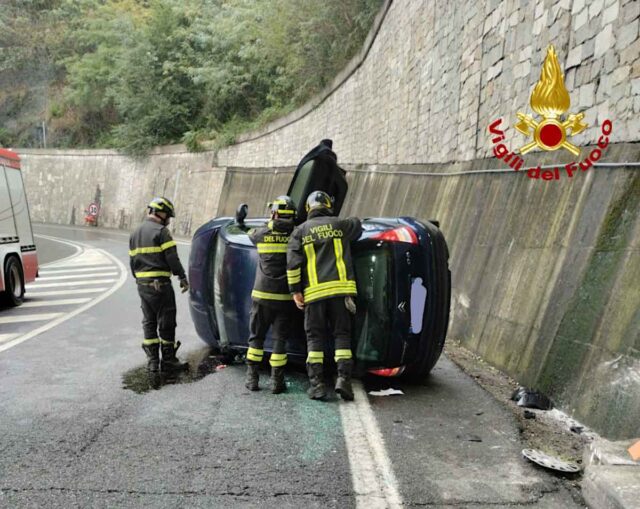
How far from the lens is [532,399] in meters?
5.44


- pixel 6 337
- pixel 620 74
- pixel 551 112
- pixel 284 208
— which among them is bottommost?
Result: pixel 6 337

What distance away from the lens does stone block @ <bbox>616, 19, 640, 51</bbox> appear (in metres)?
6.05

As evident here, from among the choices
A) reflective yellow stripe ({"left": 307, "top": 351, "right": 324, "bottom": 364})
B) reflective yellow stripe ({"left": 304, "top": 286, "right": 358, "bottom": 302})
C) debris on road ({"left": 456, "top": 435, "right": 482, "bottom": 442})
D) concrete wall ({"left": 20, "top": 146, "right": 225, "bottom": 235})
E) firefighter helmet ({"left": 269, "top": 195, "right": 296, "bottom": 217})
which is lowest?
concrete wall ({"left": 20, "top": 146, "right": 225, "bottom": 235})

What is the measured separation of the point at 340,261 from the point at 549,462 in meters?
2.33

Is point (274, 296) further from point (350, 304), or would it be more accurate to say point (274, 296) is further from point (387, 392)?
point (387, 392)

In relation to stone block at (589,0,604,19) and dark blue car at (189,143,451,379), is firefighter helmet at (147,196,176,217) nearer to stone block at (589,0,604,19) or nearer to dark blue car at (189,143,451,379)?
dark blue car at (189,143,451,379)

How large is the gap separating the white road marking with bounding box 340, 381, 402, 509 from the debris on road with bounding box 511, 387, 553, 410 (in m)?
1.29

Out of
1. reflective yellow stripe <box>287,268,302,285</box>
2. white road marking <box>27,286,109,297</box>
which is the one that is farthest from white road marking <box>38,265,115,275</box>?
reflective yellow stripe <box>287,268,302,285</box>

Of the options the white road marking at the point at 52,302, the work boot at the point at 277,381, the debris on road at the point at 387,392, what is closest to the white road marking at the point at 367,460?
the debris on road at the point at 387,392

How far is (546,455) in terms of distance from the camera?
13.9ft

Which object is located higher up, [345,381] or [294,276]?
[294,276]

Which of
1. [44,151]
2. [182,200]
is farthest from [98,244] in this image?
[44,151]

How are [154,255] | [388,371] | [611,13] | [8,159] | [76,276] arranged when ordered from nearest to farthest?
[388,371], [611,13], [154,255], [8,159], [76,276]

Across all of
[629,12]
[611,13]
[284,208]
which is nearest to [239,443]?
[284,208]
